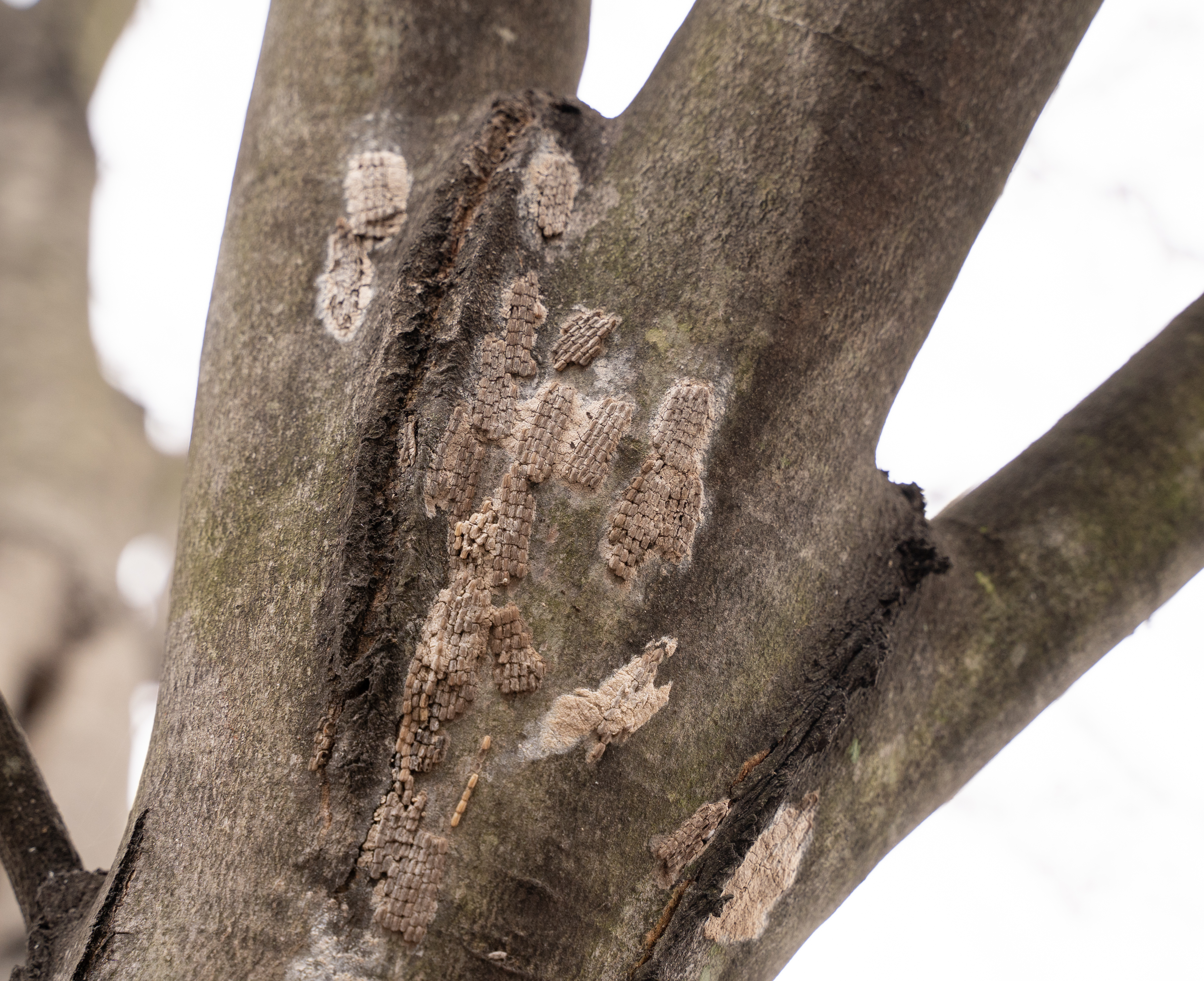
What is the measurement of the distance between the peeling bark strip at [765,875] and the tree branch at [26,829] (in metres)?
0.59

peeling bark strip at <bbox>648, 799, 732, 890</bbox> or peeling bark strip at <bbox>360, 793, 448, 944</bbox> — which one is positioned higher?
peeling bark strip at <bbox>648, 799, 732, 890</bbox>

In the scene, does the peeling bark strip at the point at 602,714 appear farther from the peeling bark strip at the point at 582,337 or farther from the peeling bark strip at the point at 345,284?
the peeling bark strip at the point at 345,284

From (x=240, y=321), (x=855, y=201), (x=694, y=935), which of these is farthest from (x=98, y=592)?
(x=855, y=201)

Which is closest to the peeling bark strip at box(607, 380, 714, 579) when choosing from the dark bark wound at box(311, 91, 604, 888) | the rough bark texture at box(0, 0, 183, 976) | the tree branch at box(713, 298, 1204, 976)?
the dark bark wound at box(311, 91, 604, 888)

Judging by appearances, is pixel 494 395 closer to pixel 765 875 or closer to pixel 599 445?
pixel 599 445

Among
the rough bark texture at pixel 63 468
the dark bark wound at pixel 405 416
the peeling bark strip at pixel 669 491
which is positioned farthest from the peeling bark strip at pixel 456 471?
the rough bark texture at pixel 63 468

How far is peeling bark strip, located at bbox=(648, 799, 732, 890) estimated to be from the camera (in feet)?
2.18

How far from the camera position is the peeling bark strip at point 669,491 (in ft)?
2.22

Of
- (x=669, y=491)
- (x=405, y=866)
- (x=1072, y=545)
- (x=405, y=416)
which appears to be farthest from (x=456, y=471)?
(x=1072, y=545)

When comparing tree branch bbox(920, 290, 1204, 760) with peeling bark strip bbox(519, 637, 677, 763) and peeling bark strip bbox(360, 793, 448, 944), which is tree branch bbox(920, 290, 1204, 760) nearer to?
peeling bark strip bbox(519, 637, 677, 763)

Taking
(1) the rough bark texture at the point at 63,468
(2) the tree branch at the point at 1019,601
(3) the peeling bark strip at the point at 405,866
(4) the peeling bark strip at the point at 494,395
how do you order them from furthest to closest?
1. (1) the rough bark texture at the point at 63,468
2. (2) the tree branch at the point at 1019,601
3. (4) the peeling bark strip at the point at 494,395
4. (3) the peeling bark strip at the point at 405,866

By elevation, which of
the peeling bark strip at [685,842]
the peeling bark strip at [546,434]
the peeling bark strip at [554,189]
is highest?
the peeling bark strip at [554,189]

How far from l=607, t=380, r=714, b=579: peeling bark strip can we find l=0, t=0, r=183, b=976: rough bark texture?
58.7 inches

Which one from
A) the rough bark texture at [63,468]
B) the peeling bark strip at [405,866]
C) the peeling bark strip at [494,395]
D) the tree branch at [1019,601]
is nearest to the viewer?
the peeling bark strip at [405,866]
